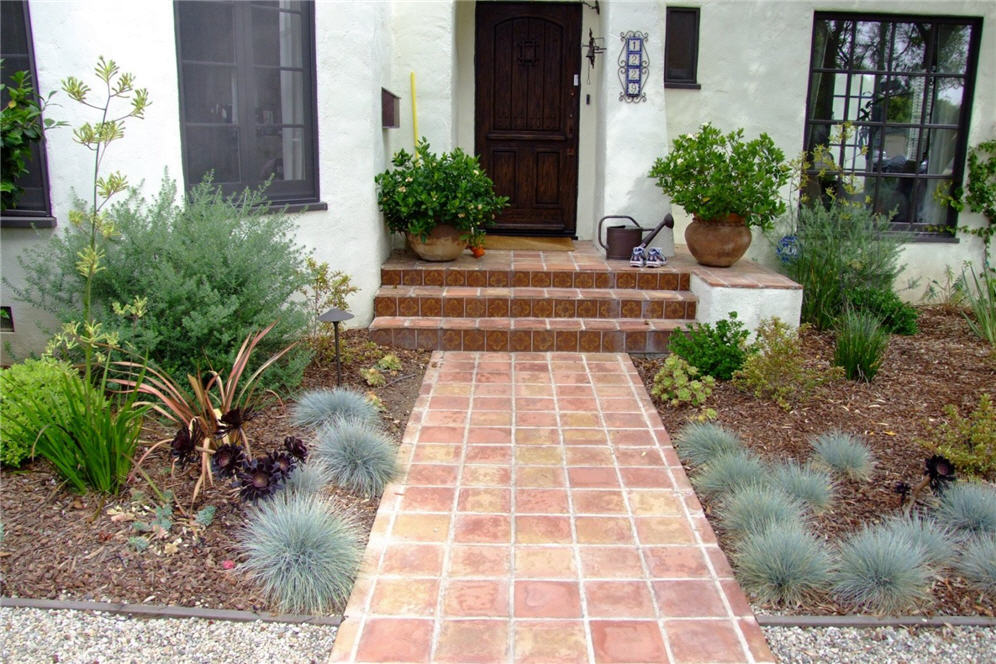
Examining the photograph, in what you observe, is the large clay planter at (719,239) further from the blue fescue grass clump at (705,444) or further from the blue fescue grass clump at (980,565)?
the blue fescue grass clump at (980,565)

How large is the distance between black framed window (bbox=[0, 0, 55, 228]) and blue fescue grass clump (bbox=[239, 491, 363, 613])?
2832 mm

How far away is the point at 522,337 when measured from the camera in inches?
226

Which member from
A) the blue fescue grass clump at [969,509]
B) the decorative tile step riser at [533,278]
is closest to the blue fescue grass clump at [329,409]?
the decorative tile step riser at [533,278]

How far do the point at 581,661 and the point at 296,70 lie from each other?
450cm

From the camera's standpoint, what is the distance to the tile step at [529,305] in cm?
595

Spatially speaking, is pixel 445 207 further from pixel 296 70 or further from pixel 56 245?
pixel 56 245

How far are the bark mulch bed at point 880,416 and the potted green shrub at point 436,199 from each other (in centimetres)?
177

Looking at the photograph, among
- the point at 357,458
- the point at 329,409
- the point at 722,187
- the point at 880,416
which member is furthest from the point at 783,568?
the point at 722,187

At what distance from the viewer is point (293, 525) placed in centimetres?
307

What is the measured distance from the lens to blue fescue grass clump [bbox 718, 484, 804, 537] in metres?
3.29

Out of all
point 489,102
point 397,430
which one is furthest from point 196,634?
point 489,102

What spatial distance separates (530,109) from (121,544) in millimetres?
5800

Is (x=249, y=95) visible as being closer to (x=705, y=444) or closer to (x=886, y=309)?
(x=705, y=444)

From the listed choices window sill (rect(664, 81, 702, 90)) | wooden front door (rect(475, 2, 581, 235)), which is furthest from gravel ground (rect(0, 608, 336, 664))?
window sill (rect(664, 81, 702, 90))
